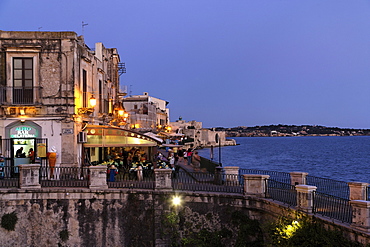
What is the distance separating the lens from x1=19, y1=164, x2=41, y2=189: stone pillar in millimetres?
15539

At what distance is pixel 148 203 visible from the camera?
15578 millimetres

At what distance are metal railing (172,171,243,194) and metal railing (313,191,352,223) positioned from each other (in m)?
3.78

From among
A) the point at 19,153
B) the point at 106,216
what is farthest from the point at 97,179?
the point at 19,153

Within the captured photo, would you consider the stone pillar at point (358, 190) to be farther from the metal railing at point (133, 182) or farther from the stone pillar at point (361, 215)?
the metal railing at point (133, 182)

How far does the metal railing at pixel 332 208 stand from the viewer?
455 inches

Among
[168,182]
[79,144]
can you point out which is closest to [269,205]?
[168,182]

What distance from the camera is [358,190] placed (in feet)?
45.6

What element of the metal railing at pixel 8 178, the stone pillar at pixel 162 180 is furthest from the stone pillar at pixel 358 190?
the metal railing at pixel 8 178

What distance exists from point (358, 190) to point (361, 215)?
386cm

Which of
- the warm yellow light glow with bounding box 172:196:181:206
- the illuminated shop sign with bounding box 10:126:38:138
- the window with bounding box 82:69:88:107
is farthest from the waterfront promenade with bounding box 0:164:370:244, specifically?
the window with bounding box 82:69:88:107

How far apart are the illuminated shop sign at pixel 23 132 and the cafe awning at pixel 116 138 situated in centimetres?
277

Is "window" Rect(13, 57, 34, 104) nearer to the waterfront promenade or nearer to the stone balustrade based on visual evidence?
the waterfront promenade

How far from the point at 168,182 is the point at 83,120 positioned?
8.26 metres

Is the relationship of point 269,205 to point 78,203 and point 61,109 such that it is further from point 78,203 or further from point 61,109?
point 61,109
